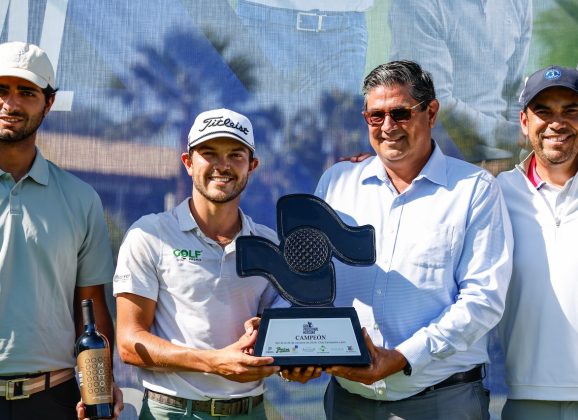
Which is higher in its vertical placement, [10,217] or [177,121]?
[177,121]

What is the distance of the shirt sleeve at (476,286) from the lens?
2793mm

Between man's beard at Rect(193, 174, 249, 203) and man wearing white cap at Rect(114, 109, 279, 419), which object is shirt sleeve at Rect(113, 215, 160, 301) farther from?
man's beard at Rect(193, 174, 249, 203)

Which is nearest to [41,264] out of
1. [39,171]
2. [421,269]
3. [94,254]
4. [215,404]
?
[94,254]

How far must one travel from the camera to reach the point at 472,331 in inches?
111

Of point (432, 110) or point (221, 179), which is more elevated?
point (432, 110)

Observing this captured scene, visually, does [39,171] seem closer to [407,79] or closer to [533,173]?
[407,79]

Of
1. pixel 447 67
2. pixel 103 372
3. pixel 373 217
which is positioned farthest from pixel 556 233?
pixel 103 372

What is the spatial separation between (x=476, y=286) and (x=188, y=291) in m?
0.96

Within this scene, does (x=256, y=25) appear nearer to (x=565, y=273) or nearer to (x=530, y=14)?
(x=530, y=14)

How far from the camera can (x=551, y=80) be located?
306cm

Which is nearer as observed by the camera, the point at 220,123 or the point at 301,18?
the point at 220,123

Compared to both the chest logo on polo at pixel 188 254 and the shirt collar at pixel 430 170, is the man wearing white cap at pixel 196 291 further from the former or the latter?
the shirt collar at pixel 430 170

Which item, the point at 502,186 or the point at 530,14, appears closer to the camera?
the point at 502,186

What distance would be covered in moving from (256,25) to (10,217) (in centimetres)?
128
